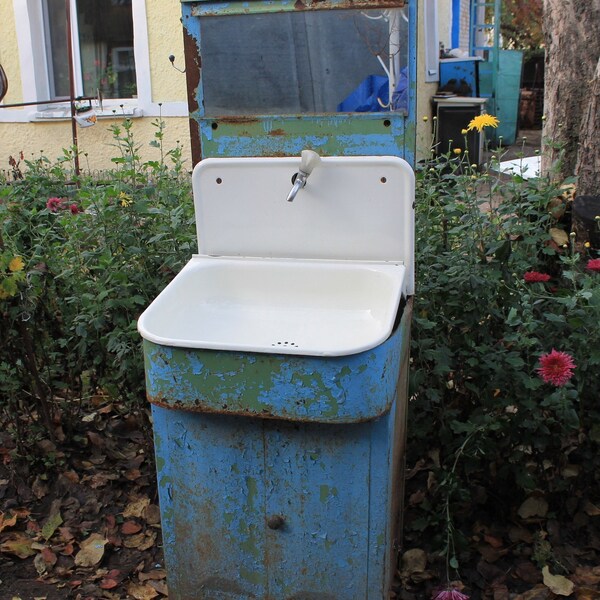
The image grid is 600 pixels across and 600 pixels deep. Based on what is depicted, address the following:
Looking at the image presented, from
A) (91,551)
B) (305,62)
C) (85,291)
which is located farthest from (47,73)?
(91,551)

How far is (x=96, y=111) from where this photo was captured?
8.02m

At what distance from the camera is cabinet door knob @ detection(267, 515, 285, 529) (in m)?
2.06

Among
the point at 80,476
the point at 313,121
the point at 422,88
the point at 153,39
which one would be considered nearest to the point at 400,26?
the point at 313,121

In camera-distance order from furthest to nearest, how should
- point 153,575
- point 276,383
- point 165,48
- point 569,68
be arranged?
point 165,48 → point 569,68 → point 153,575 → point 276,383

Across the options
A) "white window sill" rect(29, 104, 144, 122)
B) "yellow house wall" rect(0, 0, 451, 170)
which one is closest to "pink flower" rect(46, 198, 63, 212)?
"yellow house wall" rect(0, 0, 451, 170)

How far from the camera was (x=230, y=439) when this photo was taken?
201cm

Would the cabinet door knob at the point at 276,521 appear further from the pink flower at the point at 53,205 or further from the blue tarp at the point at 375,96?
the pink flower at the point at 53,205

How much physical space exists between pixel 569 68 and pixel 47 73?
599 centimetres

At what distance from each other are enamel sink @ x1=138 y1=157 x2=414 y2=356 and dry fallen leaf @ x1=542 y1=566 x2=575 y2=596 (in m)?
1.04

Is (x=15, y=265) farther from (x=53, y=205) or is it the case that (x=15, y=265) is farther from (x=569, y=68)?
(x=569, y=68)

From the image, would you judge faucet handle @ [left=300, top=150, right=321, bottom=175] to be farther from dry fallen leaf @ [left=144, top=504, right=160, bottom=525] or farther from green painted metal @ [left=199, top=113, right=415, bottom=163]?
dry fallen leaf @ [left=144, top=504, right=160, bottom=525]

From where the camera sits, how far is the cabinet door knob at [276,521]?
2.06 meters

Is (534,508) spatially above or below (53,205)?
below

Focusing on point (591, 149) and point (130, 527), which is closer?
point (130, 527)
